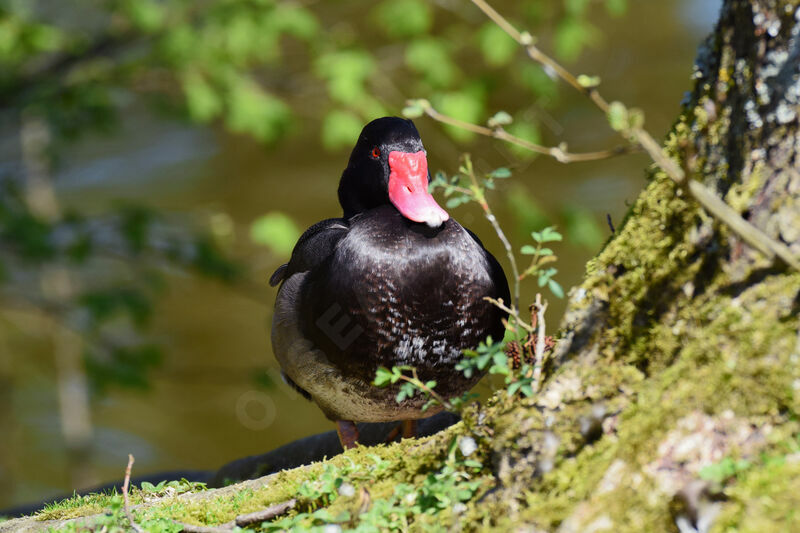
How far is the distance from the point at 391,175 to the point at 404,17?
3758mm

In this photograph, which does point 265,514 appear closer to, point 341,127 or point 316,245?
point 316,245

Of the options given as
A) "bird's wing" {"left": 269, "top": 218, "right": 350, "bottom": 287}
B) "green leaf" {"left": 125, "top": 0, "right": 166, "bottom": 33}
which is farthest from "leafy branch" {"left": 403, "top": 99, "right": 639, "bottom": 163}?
"green leaf" {"left": 125, "top": 0, "right": 166, "bottom": 33}

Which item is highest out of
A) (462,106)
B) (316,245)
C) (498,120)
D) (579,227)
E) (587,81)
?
(462,106)

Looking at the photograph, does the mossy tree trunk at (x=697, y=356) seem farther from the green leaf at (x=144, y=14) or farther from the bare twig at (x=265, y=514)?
the green leaf at (x=144, y=14)

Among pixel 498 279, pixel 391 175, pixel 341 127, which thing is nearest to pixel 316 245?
pixel 391 175

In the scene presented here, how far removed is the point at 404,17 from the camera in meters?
6.34

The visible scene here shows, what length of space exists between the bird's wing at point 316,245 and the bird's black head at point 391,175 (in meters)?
0.15

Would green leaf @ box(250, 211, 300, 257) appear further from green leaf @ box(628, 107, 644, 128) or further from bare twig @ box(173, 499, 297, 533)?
green leaf @ box(628, 107, 644, 128)

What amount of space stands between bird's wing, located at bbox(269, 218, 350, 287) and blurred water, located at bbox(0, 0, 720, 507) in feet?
21.6

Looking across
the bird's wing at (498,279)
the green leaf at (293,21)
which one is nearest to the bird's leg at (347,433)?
the bird's wing at (498,279)

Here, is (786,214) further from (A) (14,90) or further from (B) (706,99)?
(A) (14,90)

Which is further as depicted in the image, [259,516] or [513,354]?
[513,354]

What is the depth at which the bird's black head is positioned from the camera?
2.83 m

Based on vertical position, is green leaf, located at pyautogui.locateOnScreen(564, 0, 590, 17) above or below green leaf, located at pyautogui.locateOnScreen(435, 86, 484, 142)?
above
